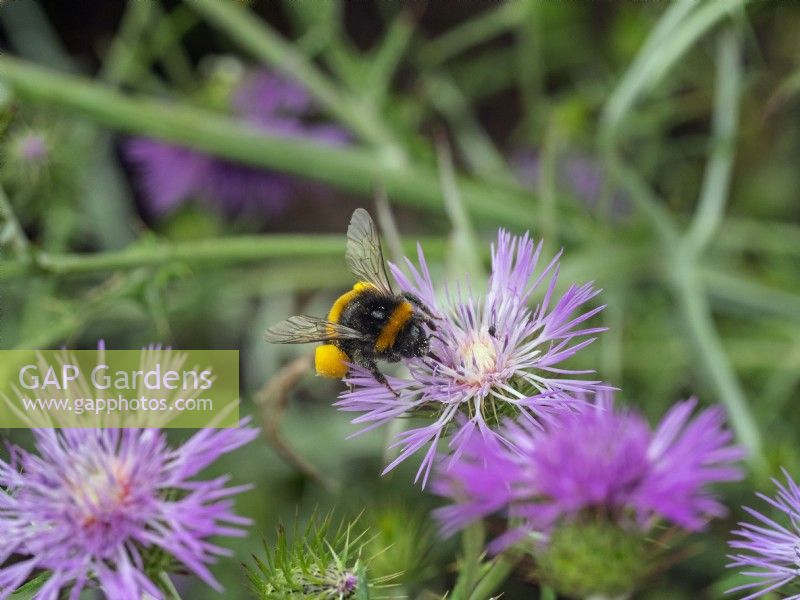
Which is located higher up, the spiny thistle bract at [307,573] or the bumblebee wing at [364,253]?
the bumblebee wing at [364,253]

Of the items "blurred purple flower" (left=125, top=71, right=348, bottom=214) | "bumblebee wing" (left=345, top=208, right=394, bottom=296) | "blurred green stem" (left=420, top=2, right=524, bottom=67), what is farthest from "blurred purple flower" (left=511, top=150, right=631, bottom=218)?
"bumblebee wing" (left=345, top=208, right=394, bottom=296)

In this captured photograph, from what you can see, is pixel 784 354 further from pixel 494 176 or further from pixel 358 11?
pixel 358 11

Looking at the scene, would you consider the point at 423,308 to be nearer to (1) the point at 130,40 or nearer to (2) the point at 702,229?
(2) the point at 702,229

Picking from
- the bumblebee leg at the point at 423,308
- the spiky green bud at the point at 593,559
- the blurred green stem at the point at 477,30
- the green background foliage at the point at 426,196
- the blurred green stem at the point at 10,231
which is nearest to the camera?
the spiky green bud at the point at 593,559

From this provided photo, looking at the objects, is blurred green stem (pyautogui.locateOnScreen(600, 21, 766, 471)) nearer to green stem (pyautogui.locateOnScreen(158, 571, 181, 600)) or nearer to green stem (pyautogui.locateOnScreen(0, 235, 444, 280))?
green stem (pyautogui.locateOnScreen(0, 235, 444, 280))

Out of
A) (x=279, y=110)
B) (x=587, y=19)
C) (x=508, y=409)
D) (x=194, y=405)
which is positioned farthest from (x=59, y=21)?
(x=508, y=409)

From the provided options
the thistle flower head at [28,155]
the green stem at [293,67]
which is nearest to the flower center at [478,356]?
the green stem at [293,67]

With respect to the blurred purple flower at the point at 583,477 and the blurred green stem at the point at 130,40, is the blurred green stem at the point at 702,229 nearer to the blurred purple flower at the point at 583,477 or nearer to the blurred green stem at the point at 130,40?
the blurred purple flower at the point at 583,477
